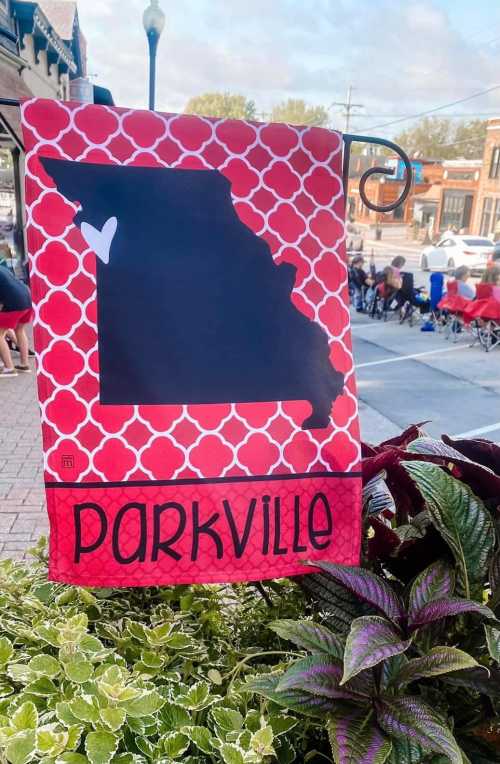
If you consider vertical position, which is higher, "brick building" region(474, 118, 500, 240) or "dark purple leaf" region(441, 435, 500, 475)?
"brick building" region(474, 118, 500, 240)

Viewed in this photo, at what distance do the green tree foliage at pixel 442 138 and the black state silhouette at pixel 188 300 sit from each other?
75211 mm

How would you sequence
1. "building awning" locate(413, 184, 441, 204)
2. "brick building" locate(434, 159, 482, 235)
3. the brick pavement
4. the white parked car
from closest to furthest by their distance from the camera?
1. the brick pavement
2. the white parked car
3. "brick building" locate(434, 159, 482, 235)
4. "building awning" locate(413, 184, 441, 204)

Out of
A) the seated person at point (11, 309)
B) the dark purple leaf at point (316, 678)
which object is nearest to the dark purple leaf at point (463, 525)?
the dark purple leaf at point (316, 678)

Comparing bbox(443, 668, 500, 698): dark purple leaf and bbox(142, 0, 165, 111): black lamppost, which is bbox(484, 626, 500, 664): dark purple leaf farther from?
bbox(142, 0, 165, 111): black lamppost

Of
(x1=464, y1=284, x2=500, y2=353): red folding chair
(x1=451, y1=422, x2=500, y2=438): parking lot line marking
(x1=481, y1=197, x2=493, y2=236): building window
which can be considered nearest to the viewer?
(x1=451, y1=422, x2=500, y2=438): parking lot line marking

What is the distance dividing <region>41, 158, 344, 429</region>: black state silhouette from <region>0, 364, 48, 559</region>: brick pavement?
242cm

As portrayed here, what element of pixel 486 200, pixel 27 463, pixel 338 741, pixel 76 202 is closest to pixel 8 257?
pixel 27 463

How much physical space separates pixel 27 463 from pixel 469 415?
4.54 metres

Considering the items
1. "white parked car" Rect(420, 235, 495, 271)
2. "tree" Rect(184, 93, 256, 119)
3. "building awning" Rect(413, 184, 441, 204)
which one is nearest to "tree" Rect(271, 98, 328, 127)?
"tree" Rect(184, 93, 256, 119)

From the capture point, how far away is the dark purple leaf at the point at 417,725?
3.40 feet

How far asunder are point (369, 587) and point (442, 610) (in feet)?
0.49

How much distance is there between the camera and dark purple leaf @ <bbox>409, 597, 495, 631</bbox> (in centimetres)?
115

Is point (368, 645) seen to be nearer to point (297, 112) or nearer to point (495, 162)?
point (495, 162)

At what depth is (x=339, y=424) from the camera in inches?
57.1
